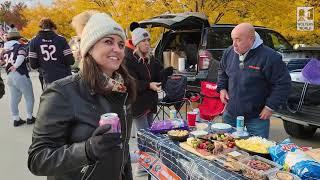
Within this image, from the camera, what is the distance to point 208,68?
7.33m

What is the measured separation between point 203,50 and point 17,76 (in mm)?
3757

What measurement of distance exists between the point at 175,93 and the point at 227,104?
2.10 m

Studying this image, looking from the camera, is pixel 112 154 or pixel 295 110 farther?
pixel 295 110

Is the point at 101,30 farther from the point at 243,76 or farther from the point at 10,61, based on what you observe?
the point at 10,61

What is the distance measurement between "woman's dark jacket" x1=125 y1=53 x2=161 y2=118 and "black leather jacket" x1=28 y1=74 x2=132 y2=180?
2602mm

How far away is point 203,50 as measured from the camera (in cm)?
732

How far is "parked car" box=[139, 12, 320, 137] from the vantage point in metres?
6.13

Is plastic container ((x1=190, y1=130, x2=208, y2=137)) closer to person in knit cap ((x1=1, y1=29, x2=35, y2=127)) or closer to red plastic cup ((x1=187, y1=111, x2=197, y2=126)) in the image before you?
red plastic cup ((x1=187, y1=111, x2=197, y2=126))

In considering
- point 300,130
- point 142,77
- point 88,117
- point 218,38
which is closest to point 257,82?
point 142,77

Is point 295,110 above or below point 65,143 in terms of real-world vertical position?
below

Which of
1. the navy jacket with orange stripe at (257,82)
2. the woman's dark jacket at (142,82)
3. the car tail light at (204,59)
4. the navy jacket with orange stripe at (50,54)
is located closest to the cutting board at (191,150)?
the navy jacket with orange stripe at (257,82)

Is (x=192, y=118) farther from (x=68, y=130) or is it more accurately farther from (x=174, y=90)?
(x=174, y=90)

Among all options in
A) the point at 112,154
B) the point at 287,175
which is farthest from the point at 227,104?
the point at 112,154

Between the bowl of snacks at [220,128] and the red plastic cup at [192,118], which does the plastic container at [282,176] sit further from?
the red plastic cup at [192,118]
